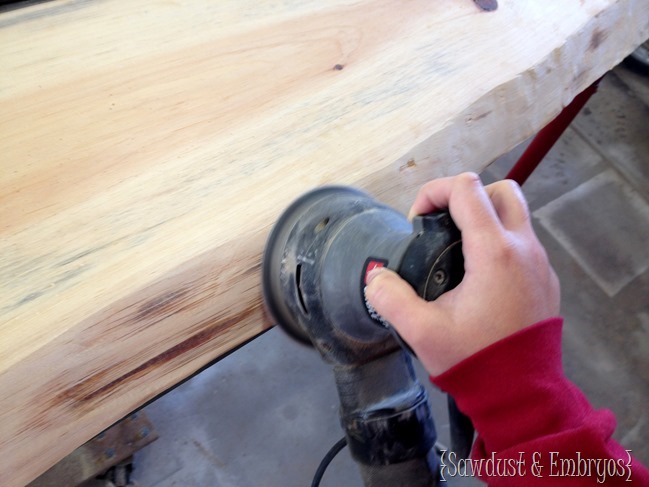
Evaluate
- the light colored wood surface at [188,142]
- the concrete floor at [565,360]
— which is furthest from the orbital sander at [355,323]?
the concrete floor at [565,360]

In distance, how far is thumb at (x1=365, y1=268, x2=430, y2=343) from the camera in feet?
1.38

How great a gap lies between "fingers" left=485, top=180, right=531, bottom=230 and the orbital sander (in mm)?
93

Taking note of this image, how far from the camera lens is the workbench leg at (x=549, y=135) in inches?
41.3

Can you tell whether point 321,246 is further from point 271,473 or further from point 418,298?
point 271,473

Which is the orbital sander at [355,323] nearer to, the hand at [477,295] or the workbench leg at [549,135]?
the hand at [477,295]

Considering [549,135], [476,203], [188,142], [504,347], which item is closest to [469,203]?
[476,203]

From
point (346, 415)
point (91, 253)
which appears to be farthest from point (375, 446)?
point (91, 253)

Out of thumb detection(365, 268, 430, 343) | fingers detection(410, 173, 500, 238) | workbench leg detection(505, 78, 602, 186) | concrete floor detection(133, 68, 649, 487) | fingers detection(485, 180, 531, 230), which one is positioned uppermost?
fingers detection(410, 173, 500, 238)

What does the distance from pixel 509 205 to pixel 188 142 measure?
0.34 metres

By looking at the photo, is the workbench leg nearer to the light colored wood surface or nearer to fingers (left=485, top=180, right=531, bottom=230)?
the light colored wood surface

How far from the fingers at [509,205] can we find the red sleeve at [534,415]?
0.08 metres

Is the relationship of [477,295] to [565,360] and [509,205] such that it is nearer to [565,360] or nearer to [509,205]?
[509,205]

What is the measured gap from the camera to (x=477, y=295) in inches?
16.2

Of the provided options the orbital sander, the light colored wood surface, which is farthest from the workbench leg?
the orbital sander
